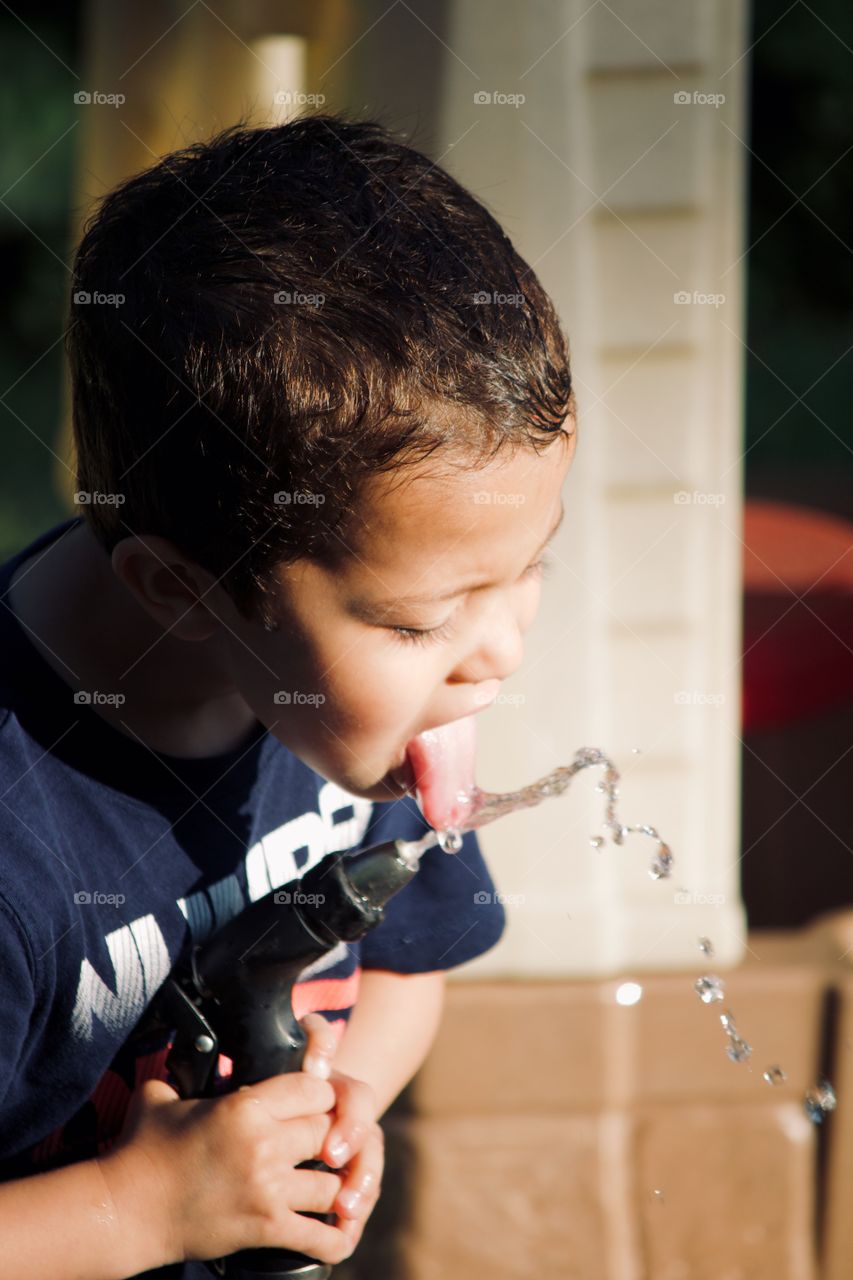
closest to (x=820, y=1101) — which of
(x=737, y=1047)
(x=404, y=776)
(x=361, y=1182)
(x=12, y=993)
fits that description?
(x=737, y=1047)

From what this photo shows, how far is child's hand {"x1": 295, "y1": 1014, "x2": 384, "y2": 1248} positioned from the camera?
120cm

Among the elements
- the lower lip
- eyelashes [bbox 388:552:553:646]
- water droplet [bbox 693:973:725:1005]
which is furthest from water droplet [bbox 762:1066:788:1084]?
eyelashes [bbox 388:552:553:646]

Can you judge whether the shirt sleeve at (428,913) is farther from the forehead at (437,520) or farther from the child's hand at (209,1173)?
the forehead at (437,520)

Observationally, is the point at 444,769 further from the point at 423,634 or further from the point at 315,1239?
the point at 315,1239

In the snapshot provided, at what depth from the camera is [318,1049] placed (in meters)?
1.21

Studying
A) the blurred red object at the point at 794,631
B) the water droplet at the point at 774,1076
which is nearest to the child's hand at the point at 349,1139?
the water droplet at the point at 774,1076

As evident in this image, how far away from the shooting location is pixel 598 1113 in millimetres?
2031

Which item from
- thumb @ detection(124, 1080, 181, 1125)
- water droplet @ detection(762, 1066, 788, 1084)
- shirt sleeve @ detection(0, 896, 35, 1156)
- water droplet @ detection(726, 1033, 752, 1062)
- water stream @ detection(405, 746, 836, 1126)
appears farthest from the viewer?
water droplet @ detection(762, 1066, 788, 1084)

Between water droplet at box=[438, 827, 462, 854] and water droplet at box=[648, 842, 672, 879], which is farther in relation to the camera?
water droplet at box=[648, 842, 672, 879]

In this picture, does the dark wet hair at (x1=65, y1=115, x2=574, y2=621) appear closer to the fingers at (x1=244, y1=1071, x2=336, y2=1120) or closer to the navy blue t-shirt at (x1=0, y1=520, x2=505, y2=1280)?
the navy blue t-shirt at (x1=0, y1=520, x2=505, y2=1280)

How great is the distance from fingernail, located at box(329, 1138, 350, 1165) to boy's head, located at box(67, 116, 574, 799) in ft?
1.00

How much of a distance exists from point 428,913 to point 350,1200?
0.99 ft

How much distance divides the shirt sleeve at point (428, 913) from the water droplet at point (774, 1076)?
2.73ft

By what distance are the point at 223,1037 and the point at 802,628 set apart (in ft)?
7.09
